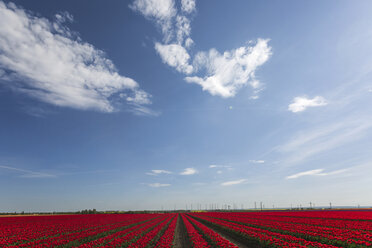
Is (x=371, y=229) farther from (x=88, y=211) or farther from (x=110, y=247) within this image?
(x=88, y=211)

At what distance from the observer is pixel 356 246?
1510cm

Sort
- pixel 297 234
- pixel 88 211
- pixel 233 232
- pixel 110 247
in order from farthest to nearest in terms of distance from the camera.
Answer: pixel 88 211 < pixel 233 232 < pixel 297 234 < pixel 110 247

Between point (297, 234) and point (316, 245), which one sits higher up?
point (316, 245)

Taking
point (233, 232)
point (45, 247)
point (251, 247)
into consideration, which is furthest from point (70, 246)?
point (233, 232)

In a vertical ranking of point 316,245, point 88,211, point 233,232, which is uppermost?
point 316,245

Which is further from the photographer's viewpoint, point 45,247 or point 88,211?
point 88,211

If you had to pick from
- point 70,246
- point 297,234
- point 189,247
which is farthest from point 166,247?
point 297,234

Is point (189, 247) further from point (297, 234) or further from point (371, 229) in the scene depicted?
point (371, 229)

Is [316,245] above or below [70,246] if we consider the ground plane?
above

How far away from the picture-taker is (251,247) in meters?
19.1

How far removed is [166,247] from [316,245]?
10.3 metres

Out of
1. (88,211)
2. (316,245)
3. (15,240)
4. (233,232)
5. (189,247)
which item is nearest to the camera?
(316,245)

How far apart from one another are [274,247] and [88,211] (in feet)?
559

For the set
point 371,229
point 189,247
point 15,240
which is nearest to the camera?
point 189,247
